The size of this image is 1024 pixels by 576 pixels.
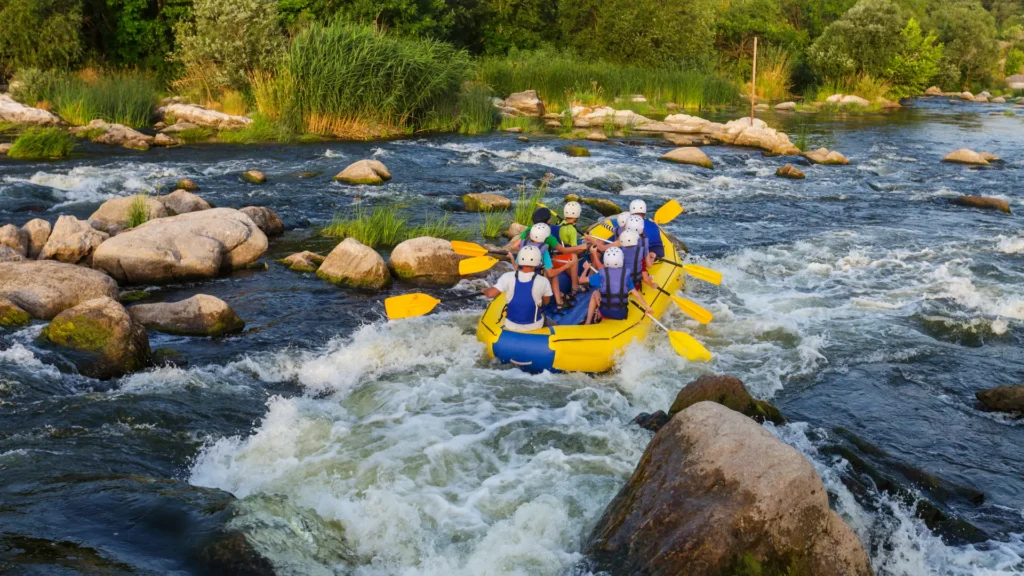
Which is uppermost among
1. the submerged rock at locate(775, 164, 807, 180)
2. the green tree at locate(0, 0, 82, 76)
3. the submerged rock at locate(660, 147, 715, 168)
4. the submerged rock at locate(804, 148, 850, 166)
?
the green tree at locate(0, 0, 82, 76)

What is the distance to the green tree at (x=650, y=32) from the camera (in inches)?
1093

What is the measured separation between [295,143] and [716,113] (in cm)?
1391

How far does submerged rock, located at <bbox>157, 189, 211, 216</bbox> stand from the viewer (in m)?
9.90

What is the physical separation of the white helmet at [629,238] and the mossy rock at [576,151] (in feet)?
29.1

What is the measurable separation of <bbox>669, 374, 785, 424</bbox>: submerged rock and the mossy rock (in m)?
10.8

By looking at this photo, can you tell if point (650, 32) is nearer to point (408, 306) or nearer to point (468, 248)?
point (468, 248)

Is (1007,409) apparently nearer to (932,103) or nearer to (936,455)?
(936,455)

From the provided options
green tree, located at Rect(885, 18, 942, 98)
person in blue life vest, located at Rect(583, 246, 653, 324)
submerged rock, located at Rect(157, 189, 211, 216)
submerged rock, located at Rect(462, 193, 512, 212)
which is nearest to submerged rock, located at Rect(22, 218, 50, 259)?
submerged rock, located at Rect(157, 189, 211, 216)

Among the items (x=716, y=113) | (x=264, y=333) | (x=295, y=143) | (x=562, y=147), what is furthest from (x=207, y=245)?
(x=716, y=113)

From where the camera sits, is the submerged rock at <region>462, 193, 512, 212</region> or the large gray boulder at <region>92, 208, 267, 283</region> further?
the submerged rock at <region>462, 193, 512, 212</region>

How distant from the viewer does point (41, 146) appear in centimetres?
1349

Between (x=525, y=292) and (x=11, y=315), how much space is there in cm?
397

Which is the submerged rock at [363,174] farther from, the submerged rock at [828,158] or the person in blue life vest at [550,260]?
the submerged rock at [828,158]

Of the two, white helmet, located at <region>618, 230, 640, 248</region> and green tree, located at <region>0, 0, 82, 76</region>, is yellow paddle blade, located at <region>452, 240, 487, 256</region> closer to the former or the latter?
white helmet, located at <region>618, 230, 640, 248</region>
